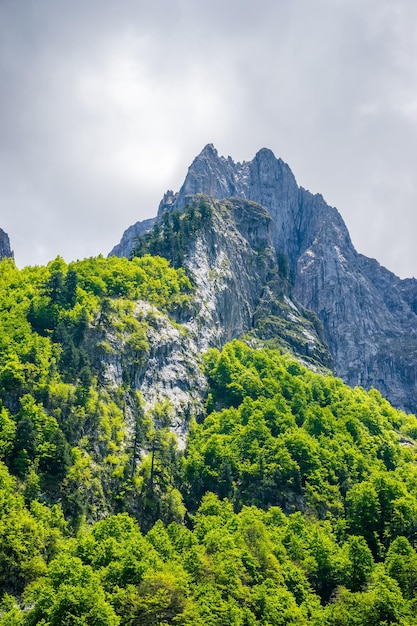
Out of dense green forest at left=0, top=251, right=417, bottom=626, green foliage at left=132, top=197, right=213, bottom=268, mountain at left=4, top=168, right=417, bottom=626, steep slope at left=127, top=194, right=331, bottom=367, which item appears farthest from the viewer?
green foliage at left=132, top=197, right=213, bottom=268

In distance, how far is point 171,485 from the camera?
90.9m

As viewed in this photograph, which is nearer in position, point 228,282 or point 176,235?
point 176,235

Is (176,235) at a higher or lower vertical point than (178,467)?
higher

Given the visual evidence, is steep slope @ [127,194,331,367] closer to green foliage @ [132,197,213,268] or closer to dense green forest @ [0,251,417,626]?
green foliage @ [132,197,213,268]

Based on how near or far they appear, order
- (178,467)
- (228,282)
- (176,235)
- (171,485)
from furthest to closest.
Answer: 1. (228,282)
2. (176,235)
3. (178,467)
4. (171,485)

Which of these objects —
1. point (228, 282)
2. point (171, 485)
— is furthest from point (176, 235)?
point (171, 485)

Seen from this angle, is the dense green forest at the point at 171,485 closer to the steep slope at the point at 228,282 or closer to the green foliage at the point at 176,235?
the steep slope at the point at 228,282

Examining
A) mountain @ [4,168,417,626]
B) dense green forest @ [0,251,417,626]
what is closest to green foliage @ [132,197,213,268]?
mountain @ [4,168,417,626]

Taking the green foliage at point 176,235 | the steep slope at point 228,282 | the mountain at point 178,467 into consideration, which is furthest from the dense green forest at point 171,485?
the green foliage at point 176,235

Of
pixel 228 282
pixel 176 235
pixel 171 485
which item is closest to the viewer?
pixel 171 485

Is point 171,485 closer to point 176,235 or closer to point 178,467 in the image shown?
point 178,467

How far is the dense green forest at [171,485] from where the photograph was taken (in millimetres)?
58000

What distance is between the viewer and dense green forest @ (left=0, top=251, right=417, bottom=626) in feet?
190

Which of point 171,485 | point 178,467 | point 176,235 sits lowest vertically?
point 171,485
